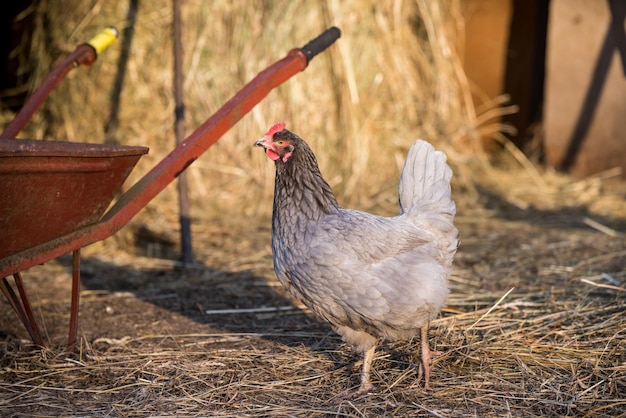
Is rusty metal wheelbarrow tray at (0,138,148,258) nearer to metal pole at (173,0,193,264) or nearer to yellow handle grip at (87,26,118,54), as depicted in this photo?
yellow handle grip at (87,26,118,54)

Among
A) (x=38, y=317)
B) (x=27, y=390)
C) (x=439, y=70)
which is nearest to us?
(x=27, y=390)

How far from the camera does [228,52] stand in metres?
5.52

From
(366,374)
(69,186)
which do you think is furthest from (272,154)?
(366,374)

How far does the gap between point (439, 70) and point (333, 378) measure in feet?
12.7

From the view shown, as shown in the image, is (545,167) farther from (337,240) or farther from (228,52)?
(337,240)

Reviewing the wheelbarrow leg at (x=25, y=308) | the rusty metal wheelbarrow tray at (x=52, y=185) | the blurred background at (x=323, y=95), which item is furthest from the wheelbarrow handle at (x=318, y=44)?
the blurred background at (x=323, y=95)

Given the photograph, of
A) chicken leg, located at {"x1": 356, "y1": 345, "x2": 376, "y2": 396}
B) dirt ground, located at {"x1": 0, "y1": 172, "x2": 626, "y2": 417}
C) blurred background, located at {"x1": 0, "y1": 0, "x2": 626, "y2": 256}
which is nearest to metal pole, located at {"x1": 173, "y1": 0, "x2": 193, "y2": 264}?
dirt ground, located at {"x1": 0, "y1": 172, "x2": 626, "y2": 417}

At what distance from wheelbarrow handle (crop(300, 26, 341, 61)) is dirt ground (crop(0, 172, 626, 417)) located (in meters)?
1.22

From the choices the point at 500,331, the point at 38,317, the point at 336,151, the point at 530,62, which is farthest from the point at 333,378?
the point at 530,62

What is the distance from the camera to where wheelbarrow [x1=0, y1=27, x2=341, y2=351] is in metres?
2.53

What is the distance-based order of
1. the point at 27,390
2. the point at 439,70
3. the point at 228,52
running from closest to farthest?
the point at 27,390, the point at 228,52, the point at 439,70

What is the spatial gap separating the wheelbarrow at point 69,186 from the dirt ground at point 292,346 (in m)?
0.38

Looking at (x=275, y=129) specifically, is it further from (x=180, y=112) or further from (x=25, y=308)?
(x=180, y=112)

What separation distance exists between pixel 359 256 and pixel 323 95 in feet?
10.5
